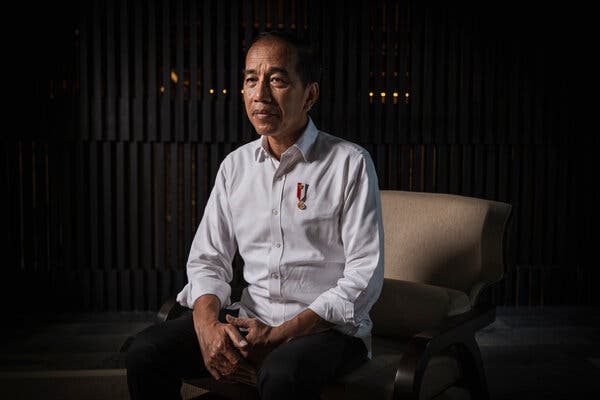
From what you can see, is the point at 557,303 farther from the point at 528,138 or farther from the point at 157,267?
the point at 157,267

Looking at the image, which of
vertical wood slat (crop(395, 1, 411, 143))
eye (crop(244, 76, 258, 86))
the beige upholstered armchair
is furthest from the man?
vertical wood slat (crop(395, 1, 411, 143))

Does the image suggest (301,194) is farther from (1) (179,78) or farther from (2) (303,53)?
(1) (179,78)

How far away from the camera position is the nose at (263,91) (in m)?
1.91

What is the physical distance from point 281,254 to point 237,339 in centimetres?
31

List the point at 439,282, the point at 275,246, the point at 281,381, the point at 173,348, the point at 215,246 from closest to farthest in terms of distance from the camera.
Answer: the point at 281,381
the point at 173,348
the point at 275,246
the point at 215,246
the point at 439,282

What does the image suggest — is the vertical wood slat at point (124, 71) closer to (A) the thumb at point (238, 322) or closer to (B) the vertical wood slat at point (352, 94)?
(B) the vertical wood slat at point (352, 94)

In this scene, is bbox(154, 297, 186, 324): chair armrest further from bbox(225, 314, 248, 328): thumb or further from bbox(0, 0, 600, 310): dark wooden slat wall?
bbox(0, 0, 600, 310): dark wooden slat wall

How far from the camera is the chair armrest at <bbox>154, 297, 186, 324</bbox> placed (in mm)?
2121

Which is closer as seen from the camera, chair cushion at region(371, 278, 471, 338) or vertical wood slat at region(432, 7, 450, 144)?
chair cushion at region(371, 278, 471, 338)

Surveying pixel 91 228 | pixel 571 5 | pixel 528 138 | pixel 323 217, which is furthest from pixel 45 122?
pixel 571 5

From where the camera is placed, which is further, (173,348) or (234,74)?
(234,74)

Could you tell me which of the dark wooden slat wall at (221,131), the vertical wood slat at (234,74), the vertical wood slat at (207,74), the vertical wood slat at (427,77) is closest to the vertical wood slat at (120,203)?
the dark wooden slat wall at (221,131)

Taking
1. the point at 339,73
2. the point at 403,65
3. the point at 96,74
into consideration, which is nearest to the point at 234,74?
the point at 339,73

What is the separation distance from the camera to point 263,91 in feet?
6.27
